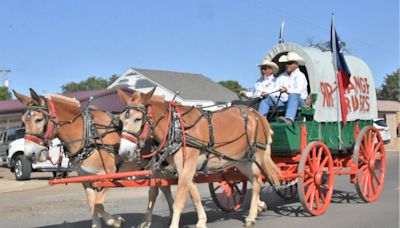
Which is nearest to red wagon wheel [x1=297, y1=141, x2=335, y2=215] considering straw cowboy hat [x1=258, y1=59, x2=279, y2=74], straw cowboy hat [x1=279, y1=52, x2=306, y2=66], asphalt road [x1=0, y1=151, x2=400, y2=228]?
asphalt road [x1=0, y1=151, x2=400, y2=228]

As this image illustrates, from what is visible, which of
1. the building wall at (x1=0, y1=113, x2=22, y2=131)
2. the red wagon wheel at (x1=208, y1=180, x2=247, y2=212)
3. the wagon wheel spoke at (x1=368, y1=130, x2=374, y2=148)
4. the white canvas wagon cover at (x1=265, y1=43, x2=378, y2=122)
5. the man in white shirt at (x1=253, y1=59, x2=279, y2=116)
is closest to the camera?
the red wagon wheel at (x1=208, y1=180, x2=247, y2=212)

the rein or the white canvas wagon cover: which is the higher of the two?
the white canvas wagon cover

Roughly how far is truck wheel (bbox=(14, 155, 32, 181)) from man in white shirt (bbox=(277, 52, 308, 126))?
1213 centimetres

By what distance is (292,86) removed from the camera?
9.12 meters

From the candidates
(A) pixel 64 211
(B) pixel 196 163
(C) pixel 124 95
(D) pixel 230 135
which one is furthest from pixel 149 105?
(A) pixel 64 211

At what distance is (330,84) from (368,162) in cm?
177

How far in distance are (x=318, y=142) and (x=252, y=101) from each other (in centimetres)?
158

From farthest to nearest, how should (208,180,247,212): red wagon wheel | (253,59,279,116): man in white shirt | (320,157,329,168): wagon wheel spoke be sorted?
(253,59,279,116): man in white shirt
(208,180,247,212): red wagon wheel
(320,157,329,168): wagon wheel spoke

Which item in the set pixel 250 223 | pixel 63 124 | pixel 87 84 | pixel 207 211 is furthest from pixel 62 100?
pixel 87 84

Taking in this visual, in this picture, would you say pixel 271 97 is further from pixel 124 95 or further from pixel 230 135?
pixel 124 95

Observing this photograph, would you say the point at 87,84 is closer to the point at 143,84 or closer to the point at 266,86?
the point at 143,84

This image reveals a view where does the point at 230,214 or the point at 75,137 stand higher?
the point at 75,137

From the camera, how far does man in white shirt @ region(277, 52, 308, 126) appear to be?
8961mm

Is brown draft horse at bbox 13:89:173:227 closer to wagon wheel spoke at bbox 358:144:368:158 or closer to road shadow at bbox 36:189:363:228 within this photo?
road shadow at bbox 36:189:363:228
